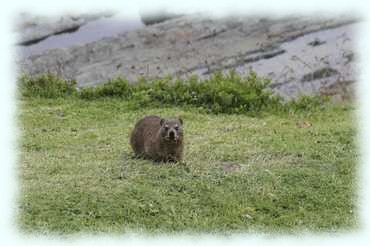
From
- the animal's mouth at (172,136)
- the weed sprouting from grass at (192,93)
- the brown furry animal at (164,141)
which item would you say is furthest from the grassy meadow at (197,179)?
the weed sprouting from grass at (192,93)

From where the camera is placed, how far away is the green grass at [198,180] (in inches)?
313

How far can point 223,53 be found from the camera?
63.5ft

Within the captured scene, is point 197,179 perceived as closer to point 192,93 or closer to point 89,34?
point 192,93

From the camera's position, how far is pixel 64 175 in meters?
9.11

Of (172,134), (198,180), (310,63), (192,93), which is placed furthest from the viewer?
(310,63)

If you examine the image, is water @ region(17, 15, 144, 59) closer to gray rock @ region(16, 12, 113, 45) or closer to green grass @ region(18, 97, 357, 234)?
gray rock @ region(16, 12, 113, 45)

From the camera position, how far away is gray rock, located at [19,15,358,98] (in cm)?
1783

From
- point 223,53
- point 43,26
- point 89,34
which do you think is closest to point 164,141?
point 223,53

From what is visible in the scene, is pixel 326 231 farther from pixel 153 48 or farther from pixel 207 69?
pixel 153 48

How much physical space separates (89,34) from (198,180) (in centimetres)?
1219

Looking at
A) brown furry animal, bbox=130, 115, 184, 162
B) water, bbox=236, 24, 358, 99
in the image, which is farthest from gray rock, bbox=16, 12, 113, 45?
brown furry animal, bbox=130, 115, 184, 162

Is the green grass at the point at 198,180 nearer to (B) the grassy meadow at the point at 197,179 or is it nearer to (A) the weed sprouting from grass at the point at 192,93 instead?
(B) the grassy meadow at the point at 197,179

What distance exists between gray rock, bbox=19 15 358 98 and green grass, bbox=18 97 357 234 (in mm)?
5418

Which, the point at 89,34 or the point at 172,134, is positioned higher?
the point at 172,134
